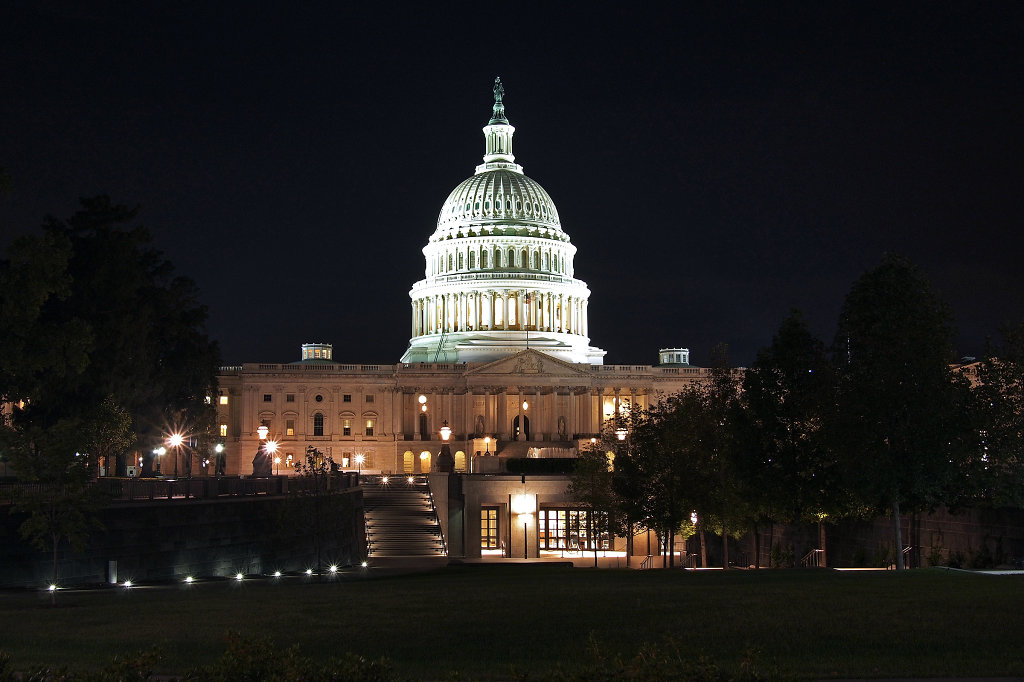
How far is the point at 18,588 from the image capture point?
36750mm

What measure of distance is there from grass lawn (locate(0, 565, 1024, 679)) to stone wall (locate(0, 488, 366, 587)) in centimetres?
575

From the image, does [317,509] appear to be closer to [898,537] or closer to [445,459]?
[898,537]

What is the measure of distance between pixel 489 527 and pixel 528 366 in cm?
5451

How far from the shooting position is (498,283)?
15025 cm

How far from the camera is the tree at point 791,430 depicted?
1761 inches

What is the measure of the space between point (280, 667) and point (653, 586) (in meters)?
17.1

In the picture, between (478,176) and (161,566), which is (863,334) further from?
(478,176)

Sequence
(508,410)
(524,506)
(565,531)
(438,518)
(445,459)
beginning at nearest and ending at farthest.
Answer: (438,518), (565,531), (524,506), (445,459), (508,410)

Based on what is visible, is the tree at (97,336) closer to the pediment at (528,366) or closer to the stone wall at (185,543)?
the stone wall at (185,543)

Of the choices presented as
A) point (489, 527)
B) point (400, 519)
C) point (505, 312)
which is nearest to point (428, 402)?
point (505, 312)

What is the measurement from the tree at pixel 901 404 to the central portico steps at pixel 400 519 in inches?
1119

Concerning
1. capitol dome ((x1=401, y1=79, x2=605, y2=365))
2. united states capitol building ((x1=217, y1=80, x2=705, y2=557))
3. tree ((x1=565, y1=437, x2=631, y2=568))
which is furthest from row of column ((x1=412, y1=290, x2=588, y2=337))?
tree ((x1=565, y1=437, x2=631, y2=568))

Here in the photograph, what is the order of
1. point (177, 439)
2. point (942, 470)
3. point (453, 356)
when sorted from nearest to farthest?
point (942, 470)
point (177, 439)
point (453, 356)

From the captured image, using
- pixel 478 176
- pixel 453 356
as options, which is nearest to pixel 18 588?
pixel 453 356
